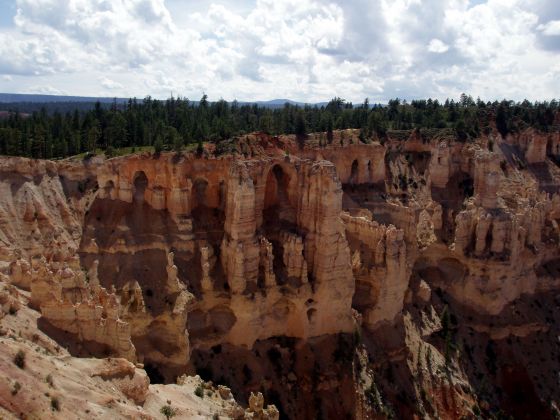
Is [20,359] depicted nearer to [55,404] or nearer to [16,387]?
[16,387]

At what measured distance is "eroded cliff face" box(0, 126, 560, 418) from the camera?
152 ft

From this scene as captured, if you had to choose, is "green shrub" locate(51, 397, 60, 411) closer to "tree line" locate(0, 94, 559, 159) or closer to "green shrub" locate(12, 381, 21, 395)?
"green shrub" locate(12, 381, 21, 395)

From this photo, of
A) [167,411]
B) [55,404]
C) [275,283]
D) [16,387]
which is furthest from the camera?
[275,283]

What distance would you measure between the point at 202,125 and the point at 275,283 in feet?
96.6

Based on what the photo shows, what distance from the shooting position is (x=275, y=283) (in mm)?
49750

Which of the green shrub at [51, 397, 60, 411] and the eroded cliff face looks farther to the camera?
the eroded cliff face

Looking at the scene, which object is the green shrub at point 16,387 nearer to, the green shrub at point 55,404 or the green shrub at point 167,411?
the green shrub at point 55,404

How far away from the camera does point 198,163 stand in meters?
54.3

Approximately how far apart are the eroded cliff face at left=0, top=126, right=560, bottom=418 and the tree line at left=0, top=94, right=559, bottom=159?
315 inches

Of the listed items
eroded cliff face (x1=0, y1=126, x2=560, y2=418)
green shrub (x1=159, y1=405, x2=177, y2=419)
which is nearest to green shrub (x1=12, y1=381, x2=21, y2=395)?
green shrub (x1=159, y1=405, x2=177, y2=419)

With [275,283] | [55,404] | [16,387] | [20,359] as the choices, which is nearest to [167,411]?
[55,404]

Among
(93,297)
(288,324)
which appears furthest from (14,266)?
(288,324)

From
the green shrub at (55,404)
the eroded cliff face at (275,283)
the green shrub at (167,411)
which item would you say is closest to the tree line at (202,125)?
the eroded cliff face at (275,283)

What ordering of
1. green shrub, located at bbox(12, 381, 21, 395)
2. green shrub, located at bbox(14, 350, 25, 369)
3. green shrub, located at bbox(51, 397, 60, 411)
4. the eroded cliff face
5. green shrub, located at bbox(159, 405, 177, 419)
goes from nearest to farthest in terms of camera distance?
green shrub, located at bbox(12, 381, 21, 395) < green shrub, located at bbox(51, 397, 60, 411) < green shrub, located at bbox(14, 350, 25, 369) < green shrub, located at bbox(159, 405, 177, 419) < the eroded cliff face
